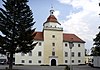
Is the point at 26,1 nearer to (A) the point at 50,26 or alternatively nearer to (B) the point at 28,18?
(B) the point at 28,18

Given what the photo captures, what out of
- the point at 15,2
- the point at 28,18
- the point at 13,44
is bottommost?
the point at 13,44

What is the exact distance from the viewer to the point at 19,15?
47125mm

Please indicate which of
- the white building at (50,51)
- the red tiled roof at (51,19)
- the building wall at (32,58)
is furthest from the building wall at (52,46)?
the red tiled roof at (51,19)

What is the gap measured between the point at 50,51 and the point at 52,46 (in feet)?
6.43

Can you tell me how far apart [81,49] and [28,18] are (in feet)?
158

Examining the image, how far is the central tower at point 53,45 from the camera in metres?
87.9

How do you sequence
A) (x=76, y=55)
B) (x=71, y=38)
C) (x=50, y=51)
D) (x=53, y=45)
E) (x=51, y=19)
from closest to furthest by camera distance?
1. (x=50, y=51)
2. (x=53, y=45)
3. (x=76, y=55)
4. (x=51, y=19)
5. (x=71, y=38)

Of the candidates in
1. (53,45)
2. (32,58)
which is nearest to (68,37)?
(53,45)

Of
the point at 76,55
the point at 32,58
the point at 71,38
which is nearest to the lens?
the point at 32,58

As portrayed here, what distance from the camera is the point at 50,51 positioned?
88375 mm

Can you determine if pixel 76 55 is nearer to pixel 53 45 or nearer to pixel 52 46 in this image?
pixel 53 45

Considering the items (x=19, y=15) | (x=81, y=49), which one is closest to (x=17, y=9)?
(x=19, y=15)

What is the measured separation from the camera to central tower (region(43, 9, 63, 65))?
8794 cm

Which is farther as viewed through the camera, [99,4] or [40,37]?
[40,37]
